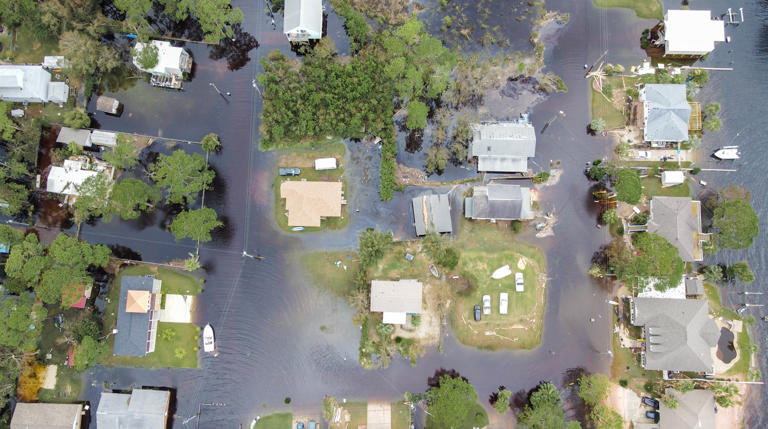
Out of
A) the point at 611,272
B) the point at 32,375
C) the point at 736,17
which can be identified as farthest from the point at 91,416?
the point at 736,17

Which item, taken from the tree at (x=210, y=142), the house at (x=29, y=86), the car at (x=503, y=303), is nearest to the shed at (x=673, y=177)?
the car at (x=503, y=303)

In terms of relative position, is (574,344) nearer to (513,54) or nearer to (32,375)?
(513,54)

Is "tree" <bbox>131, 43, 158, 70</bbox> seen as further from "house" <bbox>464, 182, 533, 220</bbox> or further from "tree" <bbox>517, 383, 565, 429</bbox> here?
"tree" <bbox>517, 383, 565, 429</bbox>

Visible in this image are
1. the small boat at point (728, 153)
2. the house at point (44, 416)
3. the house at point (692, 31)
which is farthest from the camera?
the small boat at point (728, 153)

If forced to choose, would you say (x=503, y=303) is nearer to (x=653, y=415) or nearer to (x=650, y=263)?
(x=650, y=263)

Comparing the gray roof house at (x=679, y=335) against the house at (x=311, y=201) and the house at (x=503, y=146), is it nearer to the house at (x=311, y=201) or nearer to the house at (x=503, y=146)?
the house at (x=503, y=146)

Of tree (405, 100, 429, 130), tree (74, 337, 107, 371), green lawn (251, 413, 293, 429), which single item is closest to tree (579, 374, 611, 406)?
green lawn (251, 413, 293, 429)
